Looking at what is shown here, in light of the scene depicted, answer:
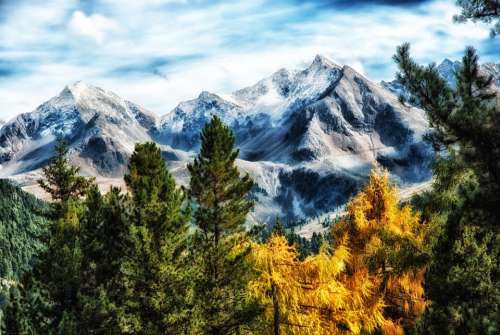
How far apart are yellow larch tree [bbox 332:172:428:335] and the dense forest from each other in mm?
72

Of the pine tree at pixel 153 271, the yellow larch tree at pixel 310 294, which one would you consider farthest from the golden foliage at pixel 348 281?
the pine tree at pixel 153 271

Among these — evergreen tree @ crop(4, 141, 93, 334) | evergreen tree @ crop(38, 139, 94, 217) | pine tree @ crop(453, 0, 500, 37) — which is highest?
pine tree @ crop(453, 0, 500, 37)

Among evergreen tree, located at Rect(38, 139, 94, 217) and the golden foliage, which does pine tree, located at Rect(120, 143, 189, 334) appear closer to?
the golden foliage

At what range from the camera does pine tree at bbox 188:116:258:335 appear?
27.3 m

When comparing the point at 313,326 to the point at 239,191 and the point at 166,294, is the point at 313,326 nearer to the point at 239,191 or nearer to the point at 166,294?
the point at 166,294

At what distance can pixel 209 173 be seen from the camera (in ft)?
98.8

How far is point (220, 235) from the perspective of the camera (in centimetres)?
3095

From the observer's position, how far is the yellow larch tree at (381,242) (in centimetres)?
2489

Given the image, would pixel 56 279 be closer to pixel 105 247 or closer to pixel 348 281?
pixel 105 247

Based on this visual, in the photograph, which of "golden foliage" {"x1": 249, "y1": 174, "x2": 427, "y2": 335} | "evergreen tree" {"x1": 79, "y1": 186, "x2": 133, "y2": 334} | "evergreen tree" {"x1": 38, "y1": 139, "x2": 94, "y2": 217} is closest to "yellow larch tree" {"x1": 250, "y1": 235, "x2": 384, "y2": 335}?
"golden foliage" {"x1": 249, "y1": 174, "x2": 427, "y2": 335}

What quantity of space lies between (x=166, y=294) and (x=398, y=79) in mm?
17424

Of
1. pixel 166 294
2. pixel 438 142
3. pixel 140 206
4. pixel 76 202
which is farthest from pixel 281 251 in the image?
pixel 76 202

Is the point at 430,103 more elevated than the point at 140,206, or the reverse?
the point at 430,103

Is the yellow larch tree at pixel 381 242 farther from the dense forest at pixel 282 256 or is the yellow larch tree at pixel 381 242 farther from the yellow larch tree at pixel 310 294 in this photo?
the yellow larch tree at pixel 310 294
